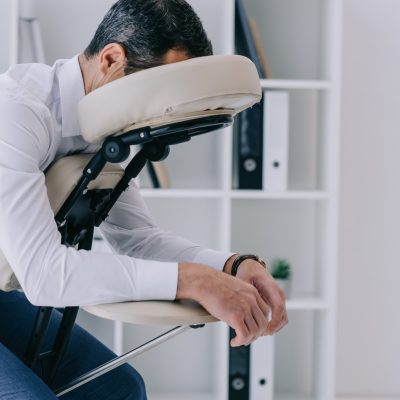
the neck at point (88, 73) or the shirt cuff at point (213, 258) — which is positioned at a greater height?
the neck at point (88, 73)

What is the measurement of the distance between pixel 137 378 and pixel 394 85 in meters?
1.69

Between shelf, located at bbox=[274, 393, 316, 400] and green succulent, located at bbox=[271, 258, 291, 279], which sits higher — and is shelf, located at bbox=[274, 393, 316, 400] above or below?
below

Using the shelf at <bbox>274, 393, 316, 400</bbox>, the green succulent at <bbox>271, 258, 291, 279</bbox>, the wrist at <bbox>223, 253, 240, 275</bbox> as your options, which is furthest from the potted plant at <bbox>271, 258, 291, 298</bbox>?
the wrist at <bbox>223, 253, 240, 275</bbox>

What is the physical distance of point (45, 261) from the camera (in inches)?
41.4

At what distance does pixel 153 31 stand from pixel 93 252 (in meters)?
0.39

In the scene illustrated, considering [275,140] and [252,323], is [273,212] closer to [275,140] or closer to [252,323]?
[275,140]

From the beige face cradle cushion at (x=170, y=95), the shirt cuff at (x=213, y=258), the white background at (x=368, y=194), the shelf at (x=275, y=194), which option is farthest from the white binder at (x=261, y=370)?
the beige face cradle cushion at (x=170, y=95)

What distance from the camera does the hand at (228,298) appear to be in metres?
1.03

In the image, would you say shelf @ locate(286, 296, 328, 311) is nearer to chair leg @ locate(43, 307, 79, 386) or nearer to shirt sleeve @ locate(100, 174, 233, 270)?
shirt sleeve @ locate(100, 174, 233, 270)

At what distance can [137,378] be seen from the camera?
1.41m

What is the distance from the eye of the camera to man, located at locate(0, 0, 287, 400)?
105cm

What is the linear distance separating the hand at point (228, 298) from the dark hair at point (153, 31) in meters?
0.37

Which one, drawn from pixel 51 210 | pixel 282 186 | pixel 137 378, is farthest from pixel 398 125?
pixel 51 210

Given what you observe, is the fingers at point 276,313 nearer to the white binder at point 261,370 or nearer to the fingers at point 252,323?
the fingers at point 252,323
